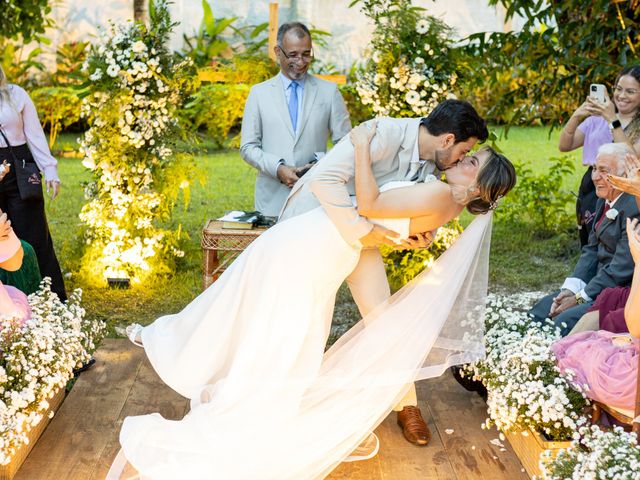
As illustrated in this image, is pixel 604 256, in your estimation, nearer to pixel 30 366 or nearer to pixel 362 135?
pixel 362 135

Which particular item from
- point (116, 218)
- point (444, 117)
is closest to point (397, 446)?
point (444, 117)

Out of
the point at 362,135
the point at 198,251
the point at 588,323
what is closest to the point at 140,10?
the point at 198,251

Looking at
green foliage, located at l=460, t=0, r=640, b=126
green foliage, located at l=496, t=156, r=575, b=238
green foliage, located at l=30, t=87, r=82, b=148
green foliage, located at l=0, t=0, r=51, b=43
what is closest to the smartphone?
green foliage, located at l=460, t=0, r=640, b=126

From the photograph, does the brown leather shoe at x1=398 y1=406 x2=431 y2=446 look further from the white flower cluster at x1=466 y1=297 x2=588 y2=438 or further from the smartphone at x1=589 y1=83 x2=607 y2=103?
the smartphone at x1=589 y1=83 x2=607 y2=103

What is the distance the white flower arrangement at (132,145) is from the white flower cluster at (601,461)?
13.0ft

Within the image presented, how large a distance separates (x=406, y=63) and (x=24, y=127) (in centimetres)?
252

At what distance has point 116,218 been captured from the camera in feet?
22.3

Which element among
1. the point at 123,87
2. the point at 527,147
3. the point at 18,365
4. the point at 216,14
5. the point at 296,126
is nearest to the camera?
the point at 18,365

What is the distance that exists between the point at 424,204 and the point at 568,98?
472 centimetres

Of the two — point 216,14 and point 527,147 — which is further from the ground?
point 216,14

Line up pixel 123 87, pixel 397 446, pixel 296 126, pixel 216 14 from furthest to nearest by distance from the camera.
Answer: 1. pixel 216 14
2. pixel 123 87
3. pixel 296 126
4. pixel 397 446

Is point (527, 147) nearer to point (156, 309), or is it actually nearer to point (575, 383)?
point (156, 309)

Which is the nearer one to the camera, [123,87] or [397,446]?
[397,446]

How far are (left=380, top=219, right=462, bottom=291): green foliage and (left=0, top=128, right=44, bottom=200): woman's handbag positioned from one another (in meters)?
2.37
